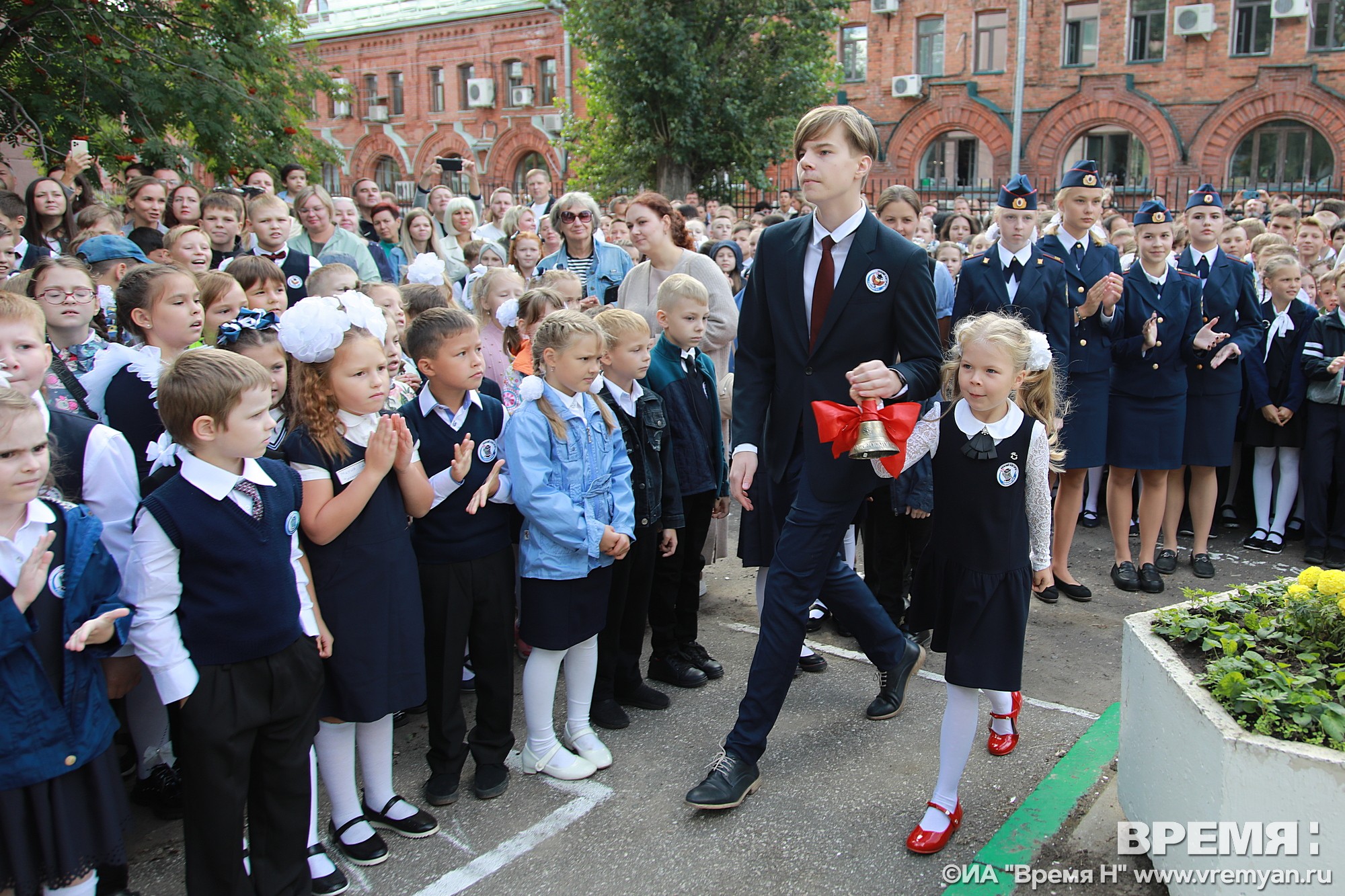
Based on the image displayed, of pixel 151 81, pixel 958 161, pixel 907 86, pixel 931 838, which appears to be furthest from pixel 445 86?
pixel 931 838

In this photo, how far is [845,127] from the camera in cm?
344

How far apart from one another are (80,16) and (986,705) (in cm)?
938

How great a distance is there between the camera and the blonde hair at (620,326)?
400cm

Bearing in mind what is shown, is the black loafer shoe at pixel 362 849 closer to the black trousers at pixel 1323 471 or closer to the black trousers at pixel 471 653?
the black trousers at pixel 471 653

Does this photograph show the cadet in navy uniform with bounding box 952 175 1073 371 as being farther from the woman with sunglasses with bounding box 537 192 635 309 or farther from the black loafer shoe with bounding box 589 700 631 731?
the black loafer shoe with bounding box 589 700 631 731

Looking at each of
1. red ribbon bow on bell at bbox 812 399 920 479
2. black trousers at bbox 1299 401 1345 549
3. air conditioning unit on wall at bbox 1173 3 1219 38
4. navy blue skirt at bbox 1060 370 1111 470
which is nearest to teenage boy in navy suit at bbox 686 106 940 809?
red ribbon bow on bell at bbox 812 399 920 479

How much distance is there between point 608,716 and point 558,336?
5.29 ft

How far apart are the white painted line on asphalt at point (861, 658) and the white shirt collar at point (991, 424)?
3.23 feet

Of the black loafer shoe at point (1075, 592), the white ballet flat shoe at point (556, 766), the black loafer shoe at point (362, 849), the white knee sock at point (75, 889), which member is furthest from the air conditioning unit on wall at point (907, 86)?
the white knee sock at point (75, 889)

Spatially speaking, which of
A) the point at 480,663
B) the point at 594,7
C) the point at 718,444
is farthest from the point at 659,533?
the point at 594,7

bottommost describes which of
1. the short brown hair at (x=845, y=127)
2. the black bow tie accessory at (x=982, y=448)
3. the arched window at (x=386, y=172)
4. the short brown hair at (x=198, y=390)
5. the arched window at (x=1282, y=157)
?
the black bow tie accessory at (x=982, y=448)

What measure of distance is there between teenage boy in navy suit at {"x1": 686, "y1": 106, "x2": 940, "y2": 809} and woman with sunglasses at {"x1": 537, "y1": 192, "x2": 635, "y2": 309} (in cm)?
313

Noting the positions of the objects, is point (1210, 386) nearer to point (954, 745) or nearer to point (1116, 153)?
point (954, 745)

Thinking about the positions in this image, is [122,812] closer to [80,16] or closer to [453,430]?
[453,430]
